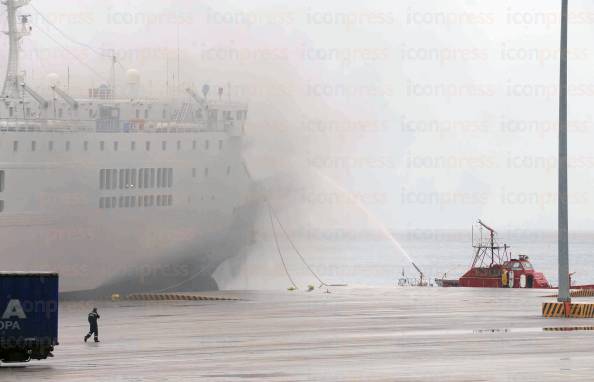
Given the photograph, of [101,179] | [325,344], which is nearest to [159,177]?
[101,179]

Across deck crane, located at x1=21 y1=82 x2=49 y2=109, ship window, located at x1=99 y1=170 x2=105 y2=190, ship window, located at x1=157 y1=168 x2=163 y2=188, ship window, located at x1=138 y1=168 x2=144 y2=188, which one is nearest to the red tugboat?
ship window, located at x1=157 y1=168 x2=163 y2=188

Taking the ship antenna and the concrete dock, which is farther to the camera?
the ship antenna

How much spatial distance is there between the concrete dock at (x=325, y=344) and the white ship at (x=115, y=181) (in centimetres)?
1110

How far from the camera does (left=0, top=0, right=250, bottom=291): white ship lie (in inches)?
2559

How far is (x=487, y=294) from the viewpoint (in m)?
62.7

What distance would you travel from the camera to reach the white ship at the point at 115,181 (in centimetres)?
6500

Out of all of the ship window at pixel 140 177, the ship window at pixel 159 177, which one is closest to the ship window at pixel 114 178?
the ship window at pixel 140 177

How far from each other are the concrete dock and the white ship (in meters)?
11.1

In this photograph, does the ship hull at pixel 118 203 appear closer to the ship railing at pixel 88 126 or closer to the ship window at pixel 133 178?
the ship window at pixel 133 178

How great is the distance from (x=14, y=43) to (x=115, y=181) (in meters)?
11.7

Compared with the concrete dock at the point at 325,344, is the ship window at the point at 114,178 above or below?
above

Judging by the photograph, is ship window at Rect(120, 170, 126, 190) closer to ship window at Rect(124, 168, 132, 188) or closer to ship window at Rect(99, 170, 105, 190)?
ship window at Rect(124, 168, 132, 188)

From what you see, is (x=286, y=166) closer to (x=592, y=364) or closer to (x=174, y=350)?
(x=174, y=350)

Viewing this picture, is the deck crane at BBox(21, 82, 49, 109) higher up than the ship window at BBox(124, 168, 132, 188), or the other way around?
the deck crane at BBox(21, 82, 49, 109)
